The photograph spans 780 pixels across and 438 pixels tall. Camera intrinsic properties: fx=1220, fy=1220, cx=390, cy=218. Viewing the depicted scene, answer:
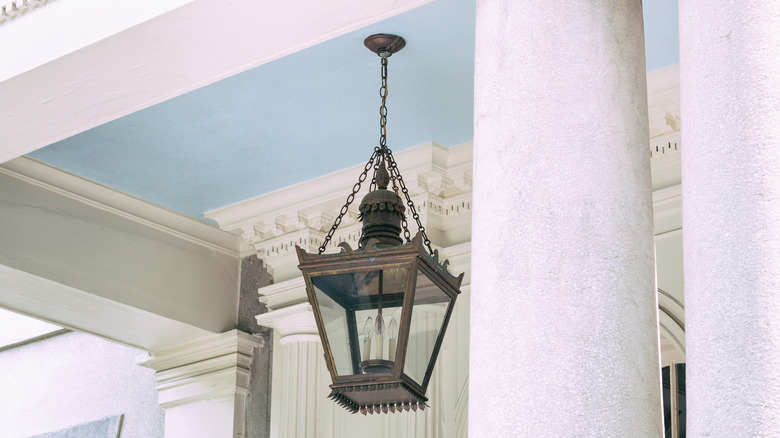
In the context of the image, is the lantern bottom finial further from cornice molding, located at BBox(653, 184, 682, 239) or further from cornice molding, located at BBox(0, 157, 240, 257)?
cornice molding, located at BBox(0, 157, 240, 257)

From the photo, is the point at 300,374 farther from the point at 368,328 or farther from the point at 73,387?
the point at 73,387

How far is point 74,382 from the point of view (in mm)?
10477

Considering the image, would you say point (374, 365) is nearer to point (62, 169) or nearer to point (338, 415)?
point (338, 415)

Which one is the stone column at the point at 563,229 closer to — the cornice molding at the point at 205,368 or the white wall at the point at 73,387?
the cornice molding at the point at 205,368

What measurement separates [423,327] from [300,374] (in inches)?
111

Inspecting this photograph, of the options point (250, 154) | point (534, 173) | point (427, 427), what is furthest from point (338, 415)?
point (534, 173)

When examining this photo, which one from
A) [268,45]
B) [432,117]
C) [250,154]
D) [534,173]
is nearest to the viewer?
[534,173]

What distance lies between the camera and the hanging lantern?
16.4 feet

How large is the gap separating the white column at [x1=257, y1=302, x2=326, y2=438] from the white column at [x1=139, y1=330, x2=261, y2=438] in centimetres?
46

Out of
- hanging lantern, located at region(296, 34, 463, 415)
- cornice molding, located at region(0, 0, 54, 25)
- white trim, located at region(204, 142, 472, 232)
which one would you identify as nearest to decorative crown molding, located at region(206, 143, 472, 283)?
white trim, located at region(204, 142, 472, 232)

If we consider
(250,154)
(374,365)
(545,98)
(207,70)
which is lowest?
(374,365)

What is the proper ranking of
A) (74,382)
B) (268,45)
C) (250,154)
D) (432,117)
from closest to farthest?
(268,45) < (432,117) < (250,154) < (74,382)

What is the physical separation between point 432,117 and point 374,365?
93.2 inches

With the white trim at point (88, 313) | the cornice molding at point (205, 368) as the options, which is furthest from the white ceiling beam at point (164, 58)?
the cornice molding at point (205, 368)
